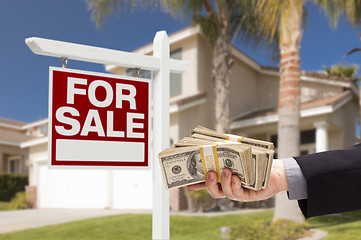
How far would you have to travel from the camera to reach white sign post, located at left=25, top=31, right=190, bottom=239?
3.38 m

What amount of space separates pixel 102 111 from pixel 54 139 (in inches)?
17.0

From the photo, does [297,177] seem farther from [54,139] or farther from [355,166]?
[54,139]

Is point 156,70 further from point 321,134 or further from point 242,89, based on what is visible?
point 242,89

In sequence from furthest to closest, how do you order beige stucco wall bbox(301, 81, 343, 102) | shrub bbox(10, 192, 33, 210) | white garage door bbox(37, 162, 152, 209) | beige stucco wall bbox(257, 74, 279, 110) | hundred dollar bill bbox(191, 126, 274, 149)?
1. shrub bbox(10, 192, 33, 210)
2. beige stucco wall bbox(257, 74, 279, 110)
3. beige stucco wall bbox(301, 81, 343, 102)
4. white garage door bbox(37, 162, 152, 209)
5. hundred dollar bill bbox(191, 126, 274, 149)

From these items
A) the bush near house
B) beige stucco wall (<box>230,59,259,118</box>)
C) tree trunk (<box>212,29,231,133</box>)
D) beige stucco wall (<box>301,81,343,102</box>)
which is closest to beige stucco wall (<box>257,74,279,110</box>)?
beige stucco wall (<box>230,59,259,118</box>)

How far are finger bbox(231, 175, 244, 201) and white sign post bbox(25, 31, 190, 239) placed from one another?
148 centimetres

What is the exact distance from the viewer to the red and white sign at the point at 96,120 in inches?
126

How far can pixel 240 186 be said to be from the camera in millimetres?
2016

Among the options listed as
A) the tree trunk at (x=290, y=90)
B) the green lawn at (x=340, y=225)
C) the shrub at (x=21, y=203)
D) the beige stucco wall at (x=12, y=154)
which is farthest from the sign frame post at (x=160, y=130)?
the beige stucco wall at (x=12, y=154)

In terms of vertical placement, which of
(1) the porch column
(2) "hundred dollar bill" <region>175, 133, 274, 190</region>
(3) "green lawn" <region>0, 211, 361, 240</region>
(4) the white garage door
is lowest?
(3) "green lawn" <region>0, 211, 361, 240</region>

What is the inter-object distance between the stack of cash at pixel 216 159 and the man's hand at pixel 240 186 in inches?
1.2

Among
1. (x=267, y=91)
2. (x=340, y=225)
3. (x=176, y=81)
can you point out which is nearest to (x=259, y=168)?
(x=340, y=225)

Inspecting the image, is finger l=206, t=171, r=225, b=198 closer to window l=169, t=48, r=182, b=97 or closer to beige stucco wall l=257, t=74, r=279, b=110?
window l=169, t=48, r=182, b=97

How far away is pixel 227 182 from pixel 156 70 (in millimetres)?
1900
